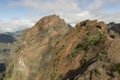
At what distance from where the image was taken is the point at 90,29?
205 ft

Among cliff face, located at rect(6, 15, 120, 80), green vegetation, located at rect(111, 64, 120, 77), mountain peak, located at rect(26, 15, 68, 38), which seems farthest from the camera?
mountain peak, located at rect(26, 15, 68, 38)

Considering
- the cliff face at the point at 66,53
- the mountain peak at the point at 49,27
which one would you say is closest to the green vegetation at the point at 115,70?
the cliff face at the point at 66,53

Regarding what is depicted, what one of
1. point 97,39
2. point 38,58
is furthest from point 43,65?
point 97,39

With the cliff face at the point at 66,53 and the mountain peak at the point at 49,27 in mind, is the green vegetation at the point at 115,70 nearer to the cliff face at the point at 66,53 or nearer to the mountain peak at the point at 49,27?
the cliff face at the point at 66,53

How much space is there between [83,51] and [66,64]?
5365 mm

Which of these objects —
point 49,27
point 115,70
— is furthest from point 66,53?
point 49,27

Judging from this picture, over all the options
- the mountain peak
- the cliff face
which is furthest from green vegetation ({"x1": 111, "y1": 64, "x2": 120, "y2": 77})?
the mountain peak

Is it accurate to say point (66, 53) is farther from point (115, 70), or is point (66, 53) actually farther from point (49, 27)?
point (49, 27)

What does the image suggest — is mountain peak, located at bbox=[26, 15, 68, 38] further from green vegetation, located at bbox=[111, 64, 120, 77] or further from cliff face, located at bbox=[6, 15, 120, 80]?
green vegetation, located at bbox=[111, 64, 120, 77]

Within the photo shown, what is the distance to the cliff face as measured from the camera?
116ft

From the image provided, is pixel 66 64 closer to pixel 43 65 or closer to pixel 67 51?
pixel 67 51

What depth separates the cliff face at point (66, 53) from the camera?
35231 mm

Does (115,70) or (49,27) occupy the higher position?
(115,70)

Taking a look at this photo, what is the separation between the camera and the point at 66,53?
201 feet
